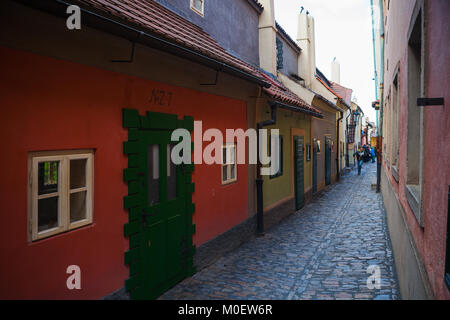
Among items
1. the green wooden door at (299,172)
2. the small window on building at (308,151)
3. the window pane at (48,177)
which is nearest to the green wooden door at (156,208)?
the window pane at (48,177)

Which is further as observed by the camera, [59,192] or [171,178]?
[171,178]

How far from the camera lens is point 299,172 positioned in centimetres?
1418

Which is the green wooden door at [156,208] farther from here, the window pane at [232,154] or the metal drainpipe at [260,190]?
the metal drainpipe at [260,190]

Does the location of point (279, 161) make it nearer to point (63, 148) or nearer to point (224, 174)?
point (224, 174)

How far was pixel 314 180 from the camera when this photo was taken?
17578 millimetres

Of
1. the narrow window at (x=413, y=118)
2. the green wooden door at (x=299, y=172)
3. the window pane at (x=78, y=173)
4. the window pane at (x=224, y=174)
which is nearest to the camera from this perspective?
the window pane at (x=78, y=173)

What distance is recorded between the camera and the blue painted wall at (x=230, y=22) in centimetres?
843

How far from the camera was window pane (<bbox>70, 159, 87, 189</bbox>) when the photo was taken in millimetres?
4281

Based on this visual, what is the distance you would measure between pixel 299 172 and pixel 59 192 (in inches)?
437

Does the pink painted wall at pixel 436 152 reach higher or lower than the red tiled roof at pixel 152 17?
lower

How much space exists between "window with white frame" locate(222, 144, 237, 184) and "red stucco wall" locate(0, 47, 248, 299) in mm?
2456

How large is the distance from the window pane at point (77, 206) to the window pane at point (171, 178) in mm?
1831

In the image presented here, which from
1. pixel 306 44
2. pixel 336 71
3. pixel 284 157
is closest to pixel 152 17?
pixel 284 157

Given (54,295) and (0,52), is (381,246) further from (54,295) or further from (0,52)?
(0,52)
